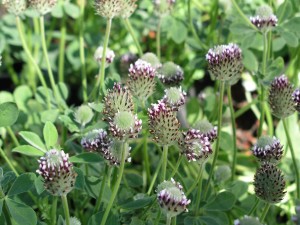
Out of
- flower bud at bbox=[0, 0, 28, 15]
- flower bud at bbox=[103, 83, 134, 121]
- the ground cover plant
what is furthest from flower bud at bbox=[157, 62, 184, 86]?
flower bud at bbox=[0, 0, 28, 15]

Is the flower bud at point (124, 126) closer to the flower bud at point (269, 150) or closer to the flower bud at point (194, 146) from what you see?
the flower bud at point (194, 146)

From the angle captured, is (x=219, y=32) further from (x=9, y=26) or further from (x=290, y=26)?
(x=9, y=26)

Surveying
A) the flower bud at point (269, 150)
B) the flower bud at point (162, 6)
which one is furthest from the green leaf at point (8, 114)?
the flower bud at point (162, 6)

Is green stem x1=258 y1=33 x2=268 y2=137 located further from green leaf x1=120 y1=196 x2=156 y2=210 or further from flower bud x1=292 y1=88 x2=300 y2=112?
green leaf x1=120 y1=196 x2=156 y2=210

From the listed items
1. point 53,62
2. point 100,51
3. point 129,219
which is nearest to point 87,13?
point 53,62

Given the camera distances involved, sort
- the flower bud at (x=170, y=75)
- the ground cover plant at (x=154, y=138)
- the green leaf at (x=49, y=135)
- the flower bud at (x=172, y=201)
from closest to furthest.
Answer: the flower bud at (x=172, y=201) → the ground cover plant at (x=154, y=138) → the green leaf at (x=49, y=135) → the flower bud at (x=170, y=75)

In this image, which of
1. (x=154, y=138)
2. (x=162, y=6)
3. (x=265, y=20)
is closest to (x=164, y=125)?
(x=154, y=138)


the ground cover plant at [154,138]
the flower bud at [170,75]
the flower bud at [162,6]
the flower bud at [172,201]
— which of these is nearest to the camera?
the flower bud at [172,201]
